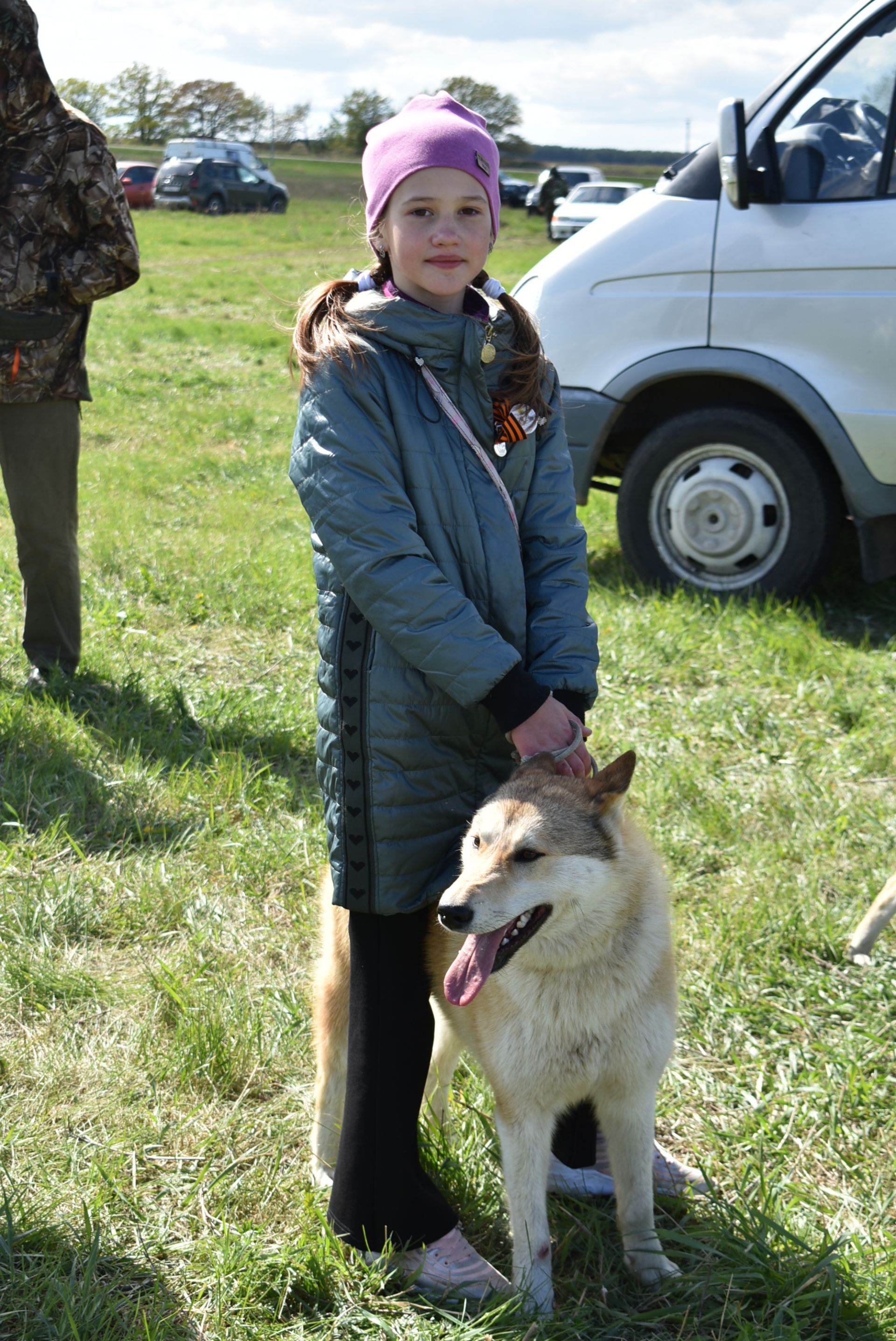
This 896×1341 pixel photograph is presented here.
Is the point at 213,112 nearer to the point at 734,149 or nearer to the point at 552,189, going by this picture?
the point at 552,189

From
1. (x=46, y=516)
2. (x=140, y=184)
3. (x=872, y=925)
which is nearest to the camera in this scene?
(x=872, y=925)

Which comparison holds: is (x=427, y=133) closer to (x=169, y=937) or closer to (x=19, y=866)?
(x=169, y=937)

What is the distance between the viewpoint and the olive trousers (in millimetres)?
4430

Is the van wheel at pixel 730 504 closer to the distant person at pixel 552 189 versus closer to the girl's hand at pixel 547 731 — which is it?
the girl's hand at pixel 547 731

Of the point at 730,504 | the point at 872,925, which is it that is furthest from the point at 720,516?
the point at 872,925

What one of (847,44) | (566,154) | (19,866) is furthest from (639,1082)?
(566,154)

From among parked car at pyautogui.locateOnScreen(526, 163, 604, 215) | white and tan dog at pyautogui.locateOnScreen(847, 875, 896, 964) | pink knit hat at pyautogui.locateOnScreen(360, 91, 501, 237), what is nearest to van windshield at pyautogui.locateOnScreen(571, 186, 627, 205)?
parked car at pyautogui.locateOnScreen(526, 163, 604, 215)

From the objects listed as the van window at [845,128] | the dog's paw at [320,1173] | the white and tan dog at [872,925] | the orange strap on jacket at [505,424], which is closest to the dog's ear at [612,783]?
the orange strap on jacket at [505,424]

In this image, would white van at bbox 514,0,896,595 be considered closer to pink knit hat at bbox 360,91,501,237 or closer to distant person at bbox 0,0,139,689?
distant person at bbox 0,0,139,689

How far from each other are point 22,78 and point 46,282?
0.70 meters

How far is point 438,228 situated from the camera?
6.83 feet

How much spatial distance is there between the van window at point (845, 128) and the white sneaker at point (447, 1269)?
453cm

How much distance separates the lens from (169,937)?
3.26 m

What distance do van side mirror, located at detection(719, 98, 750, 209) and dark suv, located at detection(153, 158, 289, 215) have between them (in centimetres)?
2981
